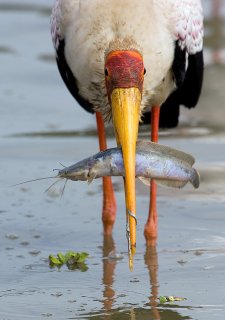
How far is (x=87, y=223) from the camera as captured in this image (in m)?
9.06

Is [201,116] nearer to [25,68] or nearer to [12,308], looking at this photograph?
[25,68]

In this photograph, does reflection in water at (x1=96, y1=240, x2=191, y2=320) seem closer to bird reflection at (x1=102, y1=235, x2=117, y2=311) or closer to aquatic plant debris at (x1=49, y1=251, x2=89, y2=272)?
bird reflection at (x1=102, y1=235, x2=117, y2=311)

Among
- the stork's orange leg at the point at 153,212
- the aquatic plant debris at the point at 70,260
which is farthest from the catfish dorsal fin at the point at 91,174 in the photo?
the stork's orange leg at the point at 153,212

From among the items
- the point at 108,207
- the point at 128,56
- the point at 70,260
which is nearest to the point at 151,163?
the point at 128,56

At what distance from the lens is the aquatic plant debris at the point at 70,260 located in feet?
26.1

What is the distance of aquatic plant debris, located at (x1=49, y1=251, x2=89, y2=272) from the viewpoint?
794 centimetres

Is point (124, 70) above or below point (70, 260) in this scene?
above

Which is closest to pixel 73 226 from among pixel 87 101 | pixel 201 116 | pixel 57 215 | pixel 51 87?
pixel 57 215

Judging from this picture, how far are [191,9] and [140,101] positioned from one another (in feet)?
5.90

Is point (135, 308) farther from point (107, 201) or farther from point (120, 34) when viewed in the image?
point (107, 201)

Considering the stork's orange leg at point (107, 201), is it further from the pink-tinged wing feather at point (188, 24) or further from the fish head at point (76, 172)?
the fish head at point (76, 172)

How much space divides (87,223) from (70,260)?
1100 millimetres

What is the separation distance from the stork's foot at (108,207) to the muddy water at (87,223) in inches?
2.9

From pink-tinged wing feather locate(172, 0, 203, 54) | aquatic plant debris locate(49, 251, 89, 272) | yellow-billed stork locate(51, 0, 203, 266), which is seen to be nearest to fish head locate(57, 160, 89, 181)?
yellow-billed stork locate(51, 0, 203, 266)
